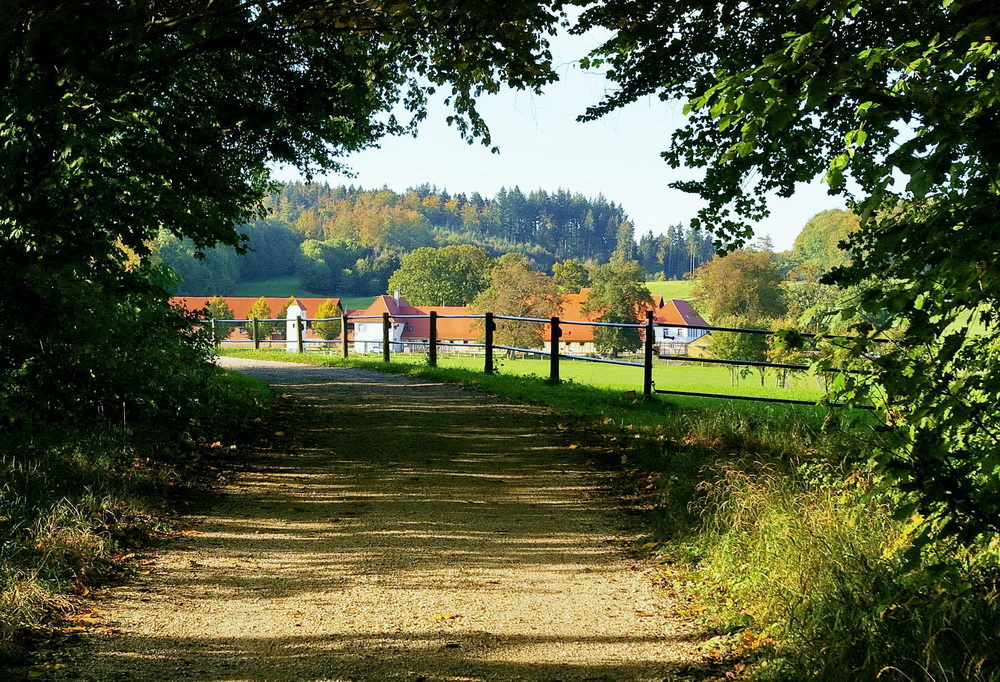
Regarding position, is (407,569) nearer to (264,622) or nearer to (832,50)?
(264,622)

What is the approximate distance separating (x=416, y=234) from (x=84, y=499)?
5307 inches

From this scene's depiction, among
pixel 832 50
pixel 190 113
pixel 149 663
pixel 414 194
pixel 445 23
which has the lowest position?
pixel 149 663

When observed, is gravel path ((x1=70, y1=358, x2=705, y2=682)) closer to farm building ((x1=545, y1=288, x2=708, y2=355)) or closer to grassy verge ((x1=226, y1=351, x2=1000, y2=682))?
grassy verge ((x1=226, y1=351, x2=1000, y2=682))

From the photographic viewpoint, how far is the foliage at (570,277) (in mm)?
76125

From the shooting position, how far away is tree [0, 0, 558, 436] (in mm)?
6145

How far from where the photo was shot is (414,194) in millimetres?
174000

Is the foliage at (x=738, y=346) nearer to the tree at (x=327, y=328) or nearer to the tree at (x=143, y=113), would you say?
the tree at (x=327, y=328)

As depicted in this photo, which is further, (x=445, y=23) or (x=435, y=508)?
(x=445, y=23)

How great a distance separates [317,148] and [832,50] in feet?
37.7

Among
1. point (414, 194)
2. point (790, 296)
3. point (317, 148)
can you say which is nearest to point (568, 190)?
point (414, 194)

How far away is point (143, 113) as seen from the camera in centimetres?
768

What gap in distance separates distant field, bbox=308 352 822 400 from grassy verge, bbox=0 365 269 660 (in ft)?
29.4

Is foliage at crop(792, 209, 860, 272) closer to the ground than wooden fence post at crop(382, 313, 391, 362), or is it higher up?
higher up

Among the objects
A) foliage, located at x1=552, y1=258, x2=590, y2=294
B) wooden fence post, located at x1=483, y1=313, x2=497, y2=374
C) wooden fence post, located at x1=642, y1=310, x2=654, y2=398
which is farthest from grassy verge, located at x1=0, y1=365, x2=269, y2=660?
foliage, located at x1=552, y1=258, x2=590, y2=294
